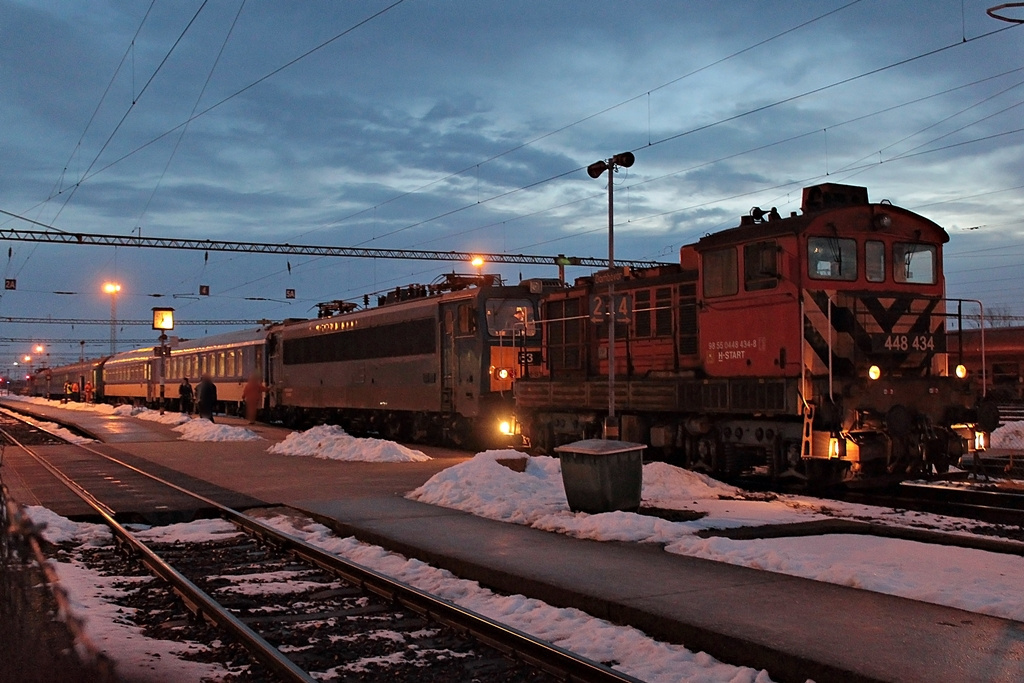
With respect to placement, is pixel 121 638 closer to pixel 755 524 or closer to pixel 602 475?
pixel 602 475

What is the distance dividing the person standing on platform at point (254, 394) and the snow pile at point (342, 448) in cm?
1449

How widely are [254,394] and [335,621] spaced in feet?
105

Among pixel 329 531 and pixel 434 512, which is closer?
pixel 329 531

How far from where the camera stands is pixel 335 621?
7199 mm

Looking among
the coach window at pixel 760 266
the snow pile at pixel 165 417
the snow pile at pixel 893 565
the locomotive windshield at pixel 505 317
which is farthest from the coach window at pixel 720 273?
the snow pile at pixel 165 417

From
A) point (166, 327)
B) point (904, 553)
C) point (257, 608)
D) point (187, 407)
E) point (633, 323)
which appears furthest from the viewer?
point (187, 407)

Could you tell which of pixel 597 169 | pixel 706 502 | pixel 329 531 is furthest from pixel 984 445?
pixel 329 531

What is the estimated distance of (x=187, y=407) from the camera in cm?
4312

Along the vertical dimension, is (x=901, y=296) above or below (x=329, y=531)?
above

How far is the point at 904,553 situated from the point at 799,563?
1.26 m

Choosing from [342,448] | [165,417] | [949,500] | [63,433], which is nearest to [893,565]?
[949,500]

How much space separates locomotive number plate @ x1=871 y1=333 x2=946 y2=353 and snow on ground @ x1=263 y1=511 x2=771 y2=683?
7.53 meters

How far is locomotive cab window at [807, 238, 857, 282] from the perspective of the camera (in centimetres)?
1305

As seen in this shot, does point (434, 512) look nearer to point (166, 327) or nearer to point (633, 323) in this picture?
point (633, 323)
